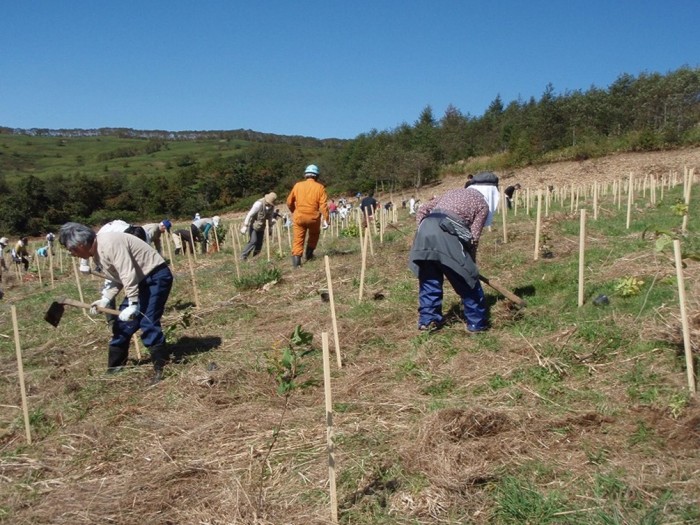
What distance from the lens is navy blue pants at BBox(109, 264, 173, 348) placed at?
15.0 feet

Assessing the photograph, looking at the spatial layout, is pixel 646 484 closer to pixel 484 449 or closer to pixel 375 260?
pixel 484 449

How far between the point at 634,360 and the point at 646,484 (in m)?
1.43

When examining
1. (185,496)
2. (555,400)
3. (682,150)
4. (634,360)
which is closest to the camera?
(185,496)

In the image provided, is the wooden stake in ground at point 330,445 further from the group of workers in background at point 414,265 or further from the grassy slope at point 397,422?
the group of workers in background at point 414,265

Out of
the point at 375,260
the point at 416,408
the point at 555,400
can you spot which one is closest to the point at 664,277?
the point at 555,400

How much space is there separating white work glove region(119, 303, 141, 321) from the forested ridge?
106 feet

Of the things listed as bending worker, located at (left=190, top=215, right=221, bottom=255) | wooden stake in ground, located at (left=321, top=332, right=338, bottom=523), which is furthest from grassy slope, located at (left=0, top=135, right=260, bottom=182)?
wooden stake in ground, located at (left=321, top=332, right=338, bottom=523)

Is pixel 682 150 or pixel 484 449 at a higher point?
pixel 682 150

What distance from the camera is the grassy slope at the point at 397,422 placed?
8.63 ft

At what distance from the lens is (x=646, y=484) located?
2.50 metres

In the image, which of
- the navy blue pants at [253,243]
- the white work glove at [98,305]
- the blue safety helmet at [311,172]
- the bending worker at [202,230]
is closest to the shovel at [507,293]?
the white work glove at [98,305]

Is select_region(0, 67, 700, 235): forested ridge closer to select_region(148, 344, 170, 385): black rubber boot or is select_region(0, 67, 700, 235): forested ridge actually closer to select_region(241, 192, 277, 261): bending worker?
select_region(241, 192, 277, 261): bending worker

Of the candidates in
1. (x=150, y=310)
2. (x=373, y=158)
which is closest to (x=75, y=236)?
(x=150, y=310)

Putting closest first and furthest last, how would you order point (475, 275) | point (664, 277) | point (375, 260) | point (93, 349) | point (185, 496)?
point (185, 496) → point (475, 275) → point (664, 277) → point (93, 349) → point (375, 260)
